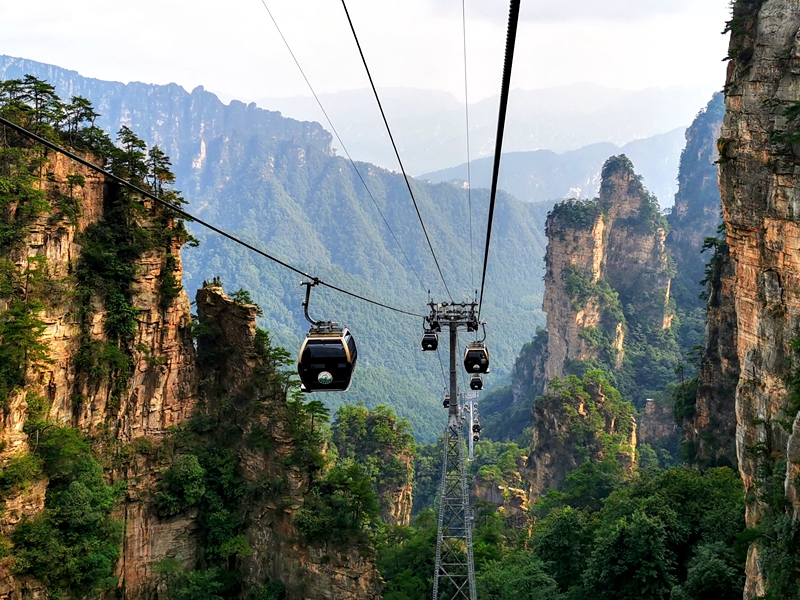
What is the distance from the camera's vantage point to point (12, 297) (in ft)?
58.0

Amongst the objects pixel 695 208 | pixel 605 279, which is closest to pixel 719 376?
pixel 605 279

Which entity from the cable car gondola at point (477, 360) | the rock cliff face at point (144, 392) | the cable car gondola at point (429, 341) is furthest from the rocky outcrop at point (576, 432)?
the cable car gondola at point (477, 360)

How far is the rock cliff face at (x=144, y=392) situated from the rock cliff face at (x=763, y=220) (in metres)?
13.3

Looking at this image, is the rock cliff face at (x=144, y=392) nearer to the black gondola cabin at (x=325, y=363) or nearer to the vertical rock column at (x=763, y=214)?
the black gondola cabin at (x=325, y=363)

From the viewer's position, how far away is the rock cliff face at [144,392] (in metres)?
18.5

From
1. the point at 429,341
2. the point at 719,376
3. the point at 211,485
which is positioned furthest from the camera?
the point at 719,376

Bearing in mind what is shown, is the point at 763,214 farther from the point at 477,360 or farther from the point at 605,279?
the point at 605,279

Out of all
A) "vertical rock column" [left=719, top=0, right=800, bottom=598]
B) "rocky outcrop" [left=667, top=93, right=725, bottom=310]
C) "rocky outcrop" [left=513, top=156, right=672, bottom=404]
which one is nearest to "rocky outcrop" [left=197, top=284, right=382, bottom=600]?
"vertical rock column" [left=719, top=0, right=800, bottom=598]

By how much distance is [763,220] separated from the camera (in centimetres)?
1872

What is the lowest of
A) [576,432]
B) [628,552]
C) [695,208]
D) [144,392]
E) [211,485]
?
[628,552]

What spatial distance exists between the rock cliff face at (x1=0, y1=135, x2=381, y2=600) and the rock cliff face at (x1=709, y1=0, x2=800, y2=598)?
1334 centimetres

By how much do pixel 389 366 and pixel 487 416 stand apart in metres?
33.6

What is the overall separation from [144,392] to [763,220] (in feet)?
70.2

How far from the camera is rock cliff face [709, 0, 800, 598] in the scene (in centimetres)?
1712
